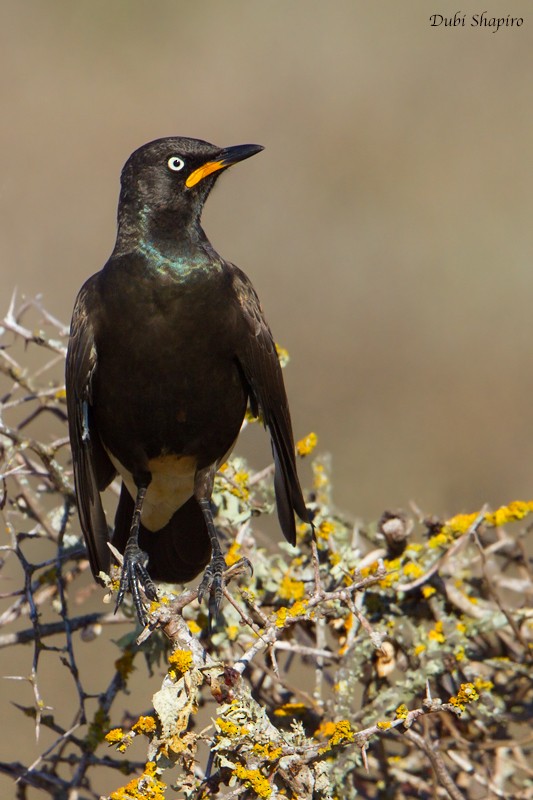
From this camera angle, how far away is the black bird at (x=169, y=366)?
476cm

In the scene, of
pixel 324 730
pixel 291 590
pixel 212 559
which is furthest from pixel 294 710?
pixel 212 559

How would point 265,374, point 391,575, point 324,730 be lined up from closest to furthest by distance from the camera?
point 324,730 < point 391,575 < point 265,374

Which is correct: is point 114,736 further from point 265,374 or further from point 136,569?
point 265,374

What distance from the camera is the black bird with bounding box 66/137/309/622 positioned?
4.76 metres

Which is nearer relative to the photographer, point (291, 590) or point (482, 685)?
point (482, 685)

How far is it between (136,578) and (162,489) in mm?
758

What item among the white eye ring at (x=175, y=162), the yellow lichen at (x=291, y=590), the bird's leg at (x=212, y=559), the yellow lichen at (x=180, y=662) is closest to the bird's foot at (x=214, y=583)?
the bird's leg at (x=212, y=559)

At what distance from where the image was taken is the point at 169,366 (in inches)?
189

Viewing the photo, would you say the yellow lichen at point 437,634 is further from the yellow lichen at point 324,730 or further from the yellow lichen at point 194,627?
the yellow lichen at point 194,627

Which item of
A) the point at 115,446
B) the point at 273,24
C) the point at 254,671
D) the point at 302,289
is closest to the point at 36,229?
the point at 302,289

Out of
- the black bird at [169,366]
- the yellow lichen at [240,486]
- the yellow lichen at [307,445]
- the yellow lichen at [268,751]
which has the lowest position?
the yellow lichen at [268,751]

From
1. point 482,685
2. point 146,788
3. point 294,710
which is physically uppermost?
point 482,685

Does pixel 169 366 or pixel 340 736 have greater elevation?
pixel 169 366

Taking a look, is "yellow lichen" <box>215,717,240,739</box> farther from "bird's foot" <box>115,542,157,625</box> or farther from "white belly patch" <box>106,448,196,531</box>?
"white belly patch" <box>106,448,196,531</box>
